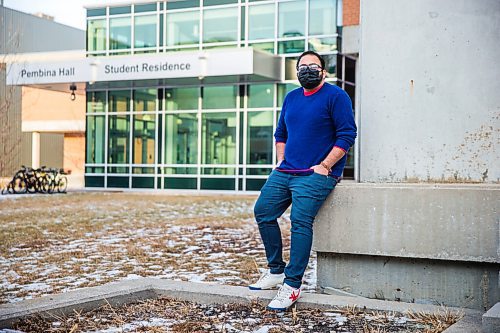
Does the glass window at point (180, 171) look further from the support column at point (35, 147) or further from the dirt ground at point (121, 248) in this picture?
the support column at point (35, 147)

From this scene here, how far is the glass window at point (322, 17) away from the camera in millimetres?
22078

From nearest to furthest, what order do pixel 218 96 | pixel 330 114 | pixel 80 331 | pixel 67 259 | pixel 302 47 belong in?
pixel 80 331
pixel 330 114
pixel 67 259
pixel 302 47
pixel 218 96

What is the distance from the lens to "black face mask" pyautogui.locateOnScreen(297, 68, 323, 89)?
4820 millimetres

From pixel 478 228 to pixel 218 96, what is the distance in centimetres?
2005

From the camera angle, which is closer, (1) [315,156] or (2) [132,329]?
(2) [132,329]

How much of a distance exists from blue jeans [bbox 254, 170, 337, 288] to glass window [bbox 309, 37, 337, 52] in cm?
1770

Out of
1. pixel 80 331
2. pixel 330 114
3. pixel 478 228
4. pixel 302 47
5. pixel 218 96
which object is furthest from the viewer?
pixel 218 96

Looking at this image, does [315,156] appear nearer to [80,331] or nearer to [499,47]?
[499,47]

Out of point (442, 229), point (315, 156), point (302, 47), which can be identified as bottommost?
point (442, 229)

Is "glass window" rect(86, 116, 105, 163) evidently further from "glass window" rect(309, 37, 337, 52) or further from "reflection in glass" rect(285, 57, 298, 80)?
"glass window" rect(309, 37, 337, 52)

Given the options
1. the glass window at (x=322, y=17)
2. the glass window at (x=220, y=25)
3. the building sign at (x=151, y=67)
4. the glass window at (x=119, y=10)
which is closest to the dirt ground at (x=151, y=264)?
the building sign at (x=151, y=67)

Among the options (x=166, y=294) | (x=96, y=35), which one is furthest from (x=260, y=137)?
(x=166, y=294)

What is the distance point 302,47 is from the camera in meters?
22.7

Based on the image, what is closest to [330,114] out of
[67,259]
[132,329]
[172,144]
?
[132,329]
